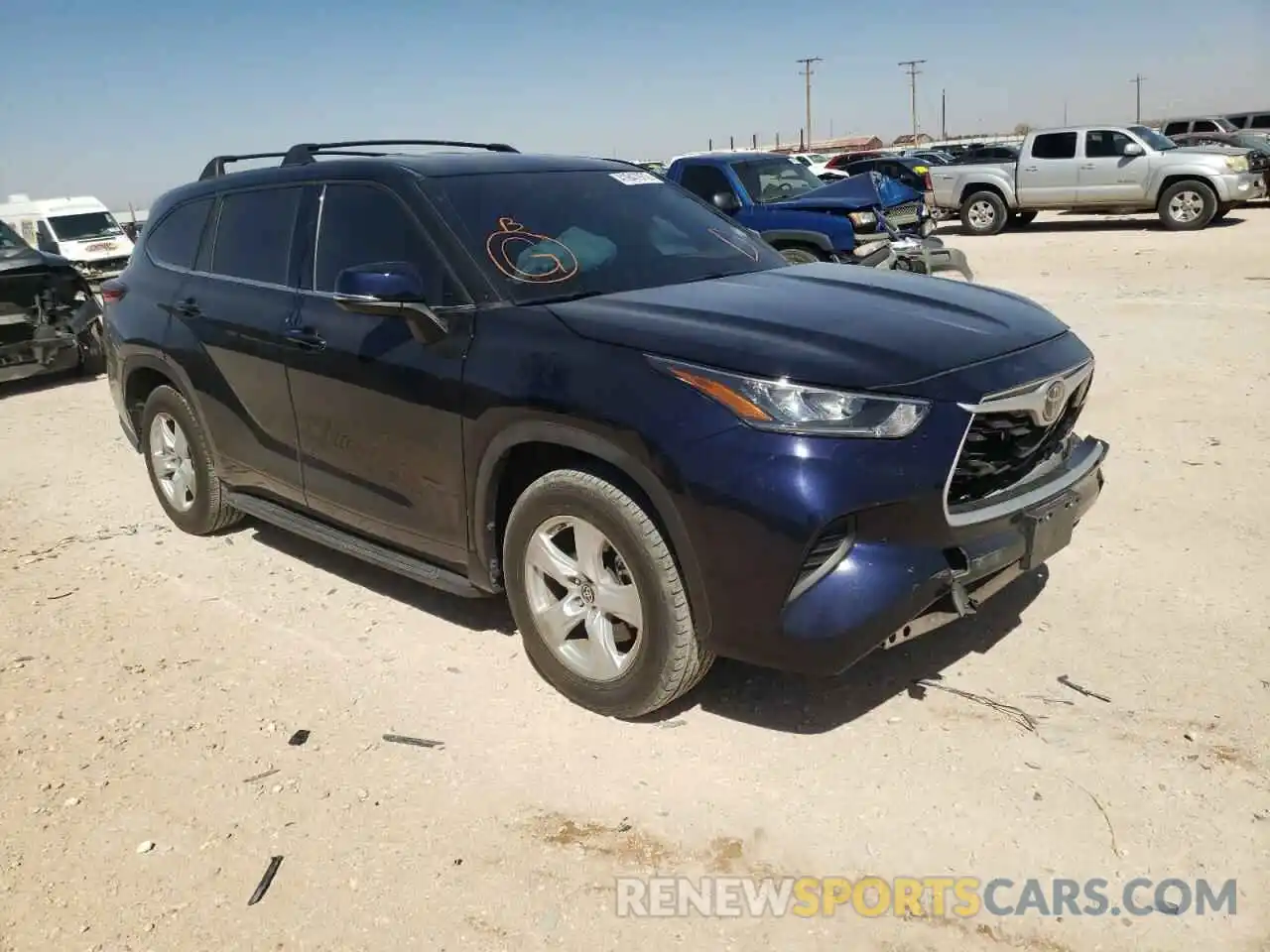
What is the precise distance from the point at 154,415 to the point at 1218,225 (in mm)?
18326

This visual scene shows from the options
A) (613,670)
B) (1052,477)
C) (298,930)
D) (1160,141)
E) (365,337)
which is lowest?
(298,930)

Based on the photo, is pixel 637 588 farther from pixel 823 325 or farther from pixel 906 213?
pixel 906 213

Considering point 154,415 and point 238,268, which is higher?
point 238,268

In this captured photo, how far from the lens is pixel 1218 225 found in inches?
713

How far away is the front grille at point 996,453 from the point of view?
3.10 meters

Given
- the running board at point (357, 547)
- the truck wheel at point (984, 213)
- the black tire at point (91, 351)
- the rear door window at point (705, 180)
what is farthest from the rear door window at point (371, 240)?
the truck wheel at point (984, 213)

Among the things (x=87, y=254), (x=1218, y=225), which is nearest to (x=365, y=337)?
(x=1218, y=225)

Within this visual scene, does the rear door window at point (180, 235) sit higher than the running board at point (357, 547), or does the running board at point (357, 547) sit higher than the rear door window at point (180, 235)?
the rear door window at point (180, 235)

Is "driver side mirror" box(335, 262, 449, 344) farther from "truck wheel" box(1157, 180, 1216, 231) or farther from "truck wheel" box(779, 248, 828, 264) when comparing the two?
"truck wheel" box(1157, 180, 1216, 231)

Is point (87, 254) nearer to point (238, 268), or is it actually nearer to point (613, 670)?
point (238, 268)

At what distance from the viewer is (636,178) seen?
4.53 meters

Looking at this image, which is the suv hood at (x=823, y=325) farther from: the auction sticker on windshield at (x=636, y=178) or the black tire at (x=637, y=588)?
the auction sticker on windshield at (x=636, y=178)

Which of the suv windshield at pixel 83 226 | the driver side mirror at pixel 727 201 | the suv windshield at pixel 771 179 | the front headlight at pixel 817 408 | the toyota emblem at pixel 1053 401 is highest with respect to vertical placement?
the suv windshield at pixel 83 226

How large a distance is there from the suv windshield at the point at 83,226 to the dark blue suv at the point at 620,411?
19.7 meters
